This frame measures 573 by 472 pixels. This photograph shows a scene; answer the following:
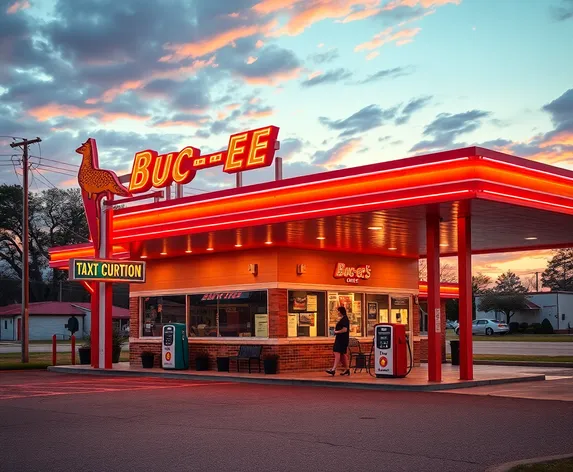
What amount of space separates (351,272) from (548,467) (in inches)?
725

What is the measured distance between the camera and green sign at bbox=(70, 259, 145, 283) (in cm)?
2555

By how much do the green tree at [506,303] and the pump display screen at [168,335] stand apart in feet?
205

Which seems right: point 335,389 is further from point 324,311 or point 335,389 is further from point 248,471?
point 248,471

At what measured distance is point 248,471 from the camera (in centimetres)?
927

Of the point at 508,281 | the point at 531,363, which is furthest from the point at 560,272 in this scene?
the point at 531,363

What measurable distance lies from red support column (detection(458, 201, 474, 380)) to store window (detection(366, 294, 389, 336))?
23.3ft

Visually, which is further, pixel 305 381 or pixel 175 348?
pixel 175 348

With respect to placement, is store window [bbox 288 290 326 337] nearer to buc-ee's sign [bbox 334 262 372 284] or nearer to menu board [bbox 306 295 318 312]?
menu board [bbox 306 295 318 312]

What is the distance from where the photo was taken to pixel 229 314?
87.9 feet

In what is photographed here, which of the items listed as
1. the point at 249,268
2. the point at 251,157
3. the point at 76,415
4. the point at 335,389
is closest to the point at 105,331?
the point at 249,268

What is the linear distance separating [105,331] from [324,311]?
24.4 ft

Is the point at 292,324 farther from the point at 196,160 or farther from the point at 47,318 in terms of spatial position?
the point at 47,318

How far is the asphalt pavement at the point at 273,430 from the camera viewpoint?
32.6ft

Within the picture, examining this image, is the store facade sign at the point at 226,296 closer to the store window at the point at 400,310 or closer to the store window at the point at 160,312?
the store window at the point at 160,312
